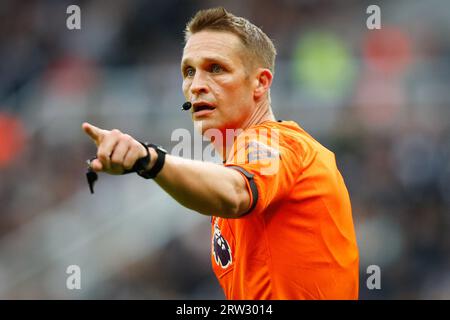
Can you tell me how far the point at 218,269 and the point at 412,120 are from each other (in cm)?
688

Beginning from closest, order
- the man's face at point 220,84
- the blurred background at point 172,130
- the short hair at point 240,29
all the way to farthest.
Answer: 1. the man's face at point 220,84
2. the short hair at point 240,29
3. the blurred background at point 172,130

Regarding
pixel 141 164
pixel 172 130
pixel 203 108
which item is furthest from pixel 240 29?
pixel 172 130

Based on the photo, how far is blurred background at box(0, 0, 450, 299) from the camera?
9672 mm

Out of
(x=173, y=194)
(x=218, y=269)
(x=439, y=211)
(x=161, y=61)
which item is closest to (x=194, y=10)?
(x=161, y=61)

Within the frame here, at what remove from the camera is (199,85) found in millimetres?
3908

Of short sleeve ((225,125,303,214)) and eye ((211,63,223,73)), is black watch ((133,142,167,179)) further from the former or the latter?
eye ((211,63,223,73))

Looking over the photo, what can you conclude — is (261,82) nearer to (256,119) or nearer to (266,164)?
(256,119)

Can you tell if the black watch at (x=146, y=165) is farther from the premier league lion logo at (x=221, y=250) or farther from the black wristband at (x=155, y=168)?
the premier league lion logo at (x=221, y=250)

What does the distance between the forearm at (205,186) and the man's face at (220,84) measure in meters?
0.96

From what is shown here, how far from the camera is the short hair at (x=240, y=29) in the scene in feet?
13.2

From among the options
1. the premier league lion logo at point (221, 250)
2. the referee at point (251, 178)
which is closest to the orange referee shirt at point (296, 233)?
the referee at point (251, 178)

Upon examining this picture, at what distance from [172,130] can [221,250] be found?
694cm

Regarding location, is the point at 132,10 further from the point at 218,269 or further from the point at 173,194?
the point at 173,194
